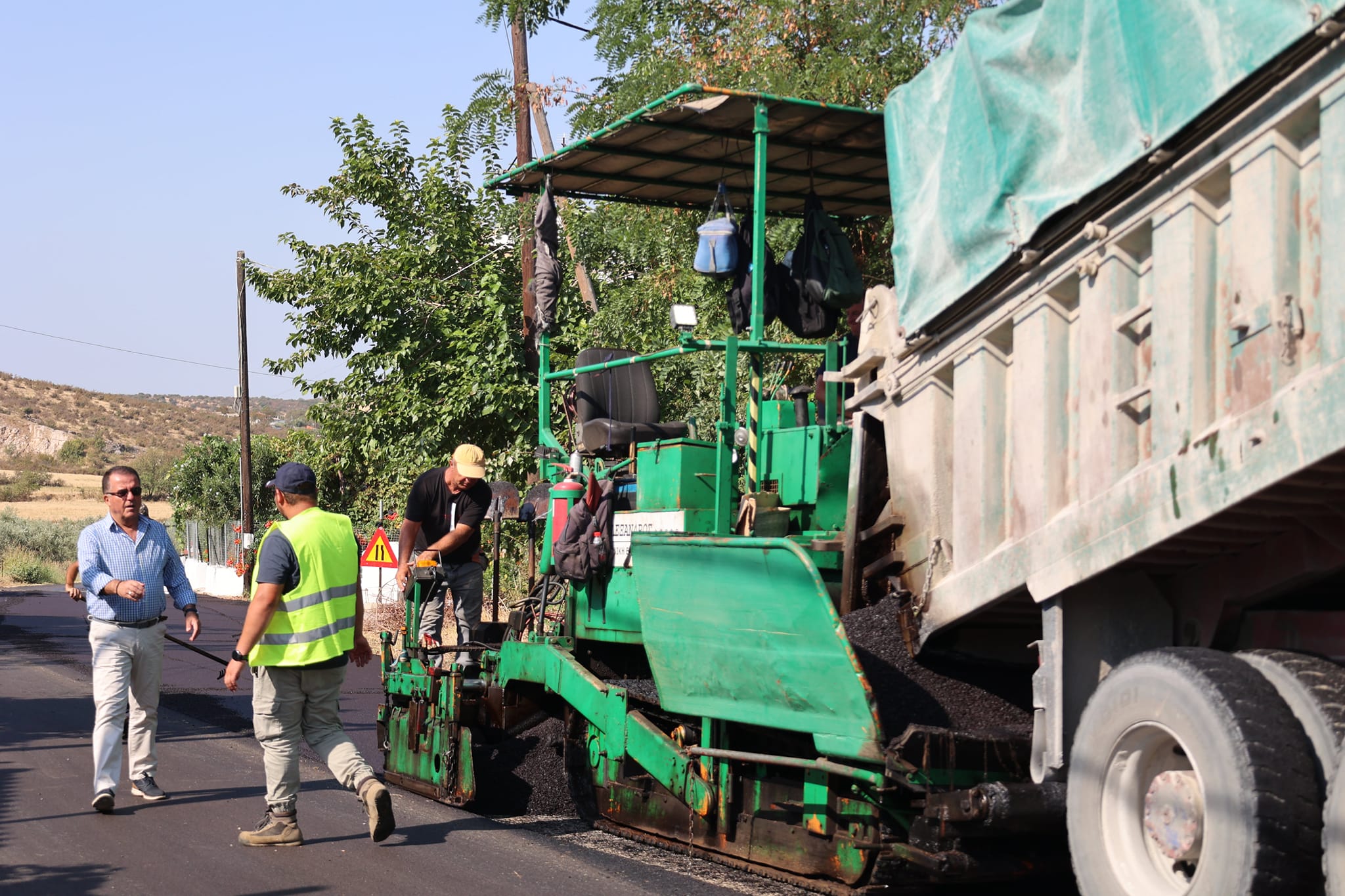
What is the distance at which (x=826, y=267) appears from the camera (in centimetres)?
776

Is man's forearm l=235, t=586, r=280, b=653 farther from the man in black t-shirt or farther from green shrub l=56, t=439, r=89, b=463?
green shrub l=56, t=439, r=89, b=463

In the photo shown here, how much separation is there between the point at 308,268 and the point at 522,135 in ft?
11.7

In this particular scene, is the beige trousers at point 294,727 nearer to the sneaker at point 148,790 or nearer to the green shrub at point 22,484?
the sneaker at point 148,790

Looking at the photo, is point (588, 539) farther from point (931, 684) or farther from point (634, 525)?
point (931, 684)

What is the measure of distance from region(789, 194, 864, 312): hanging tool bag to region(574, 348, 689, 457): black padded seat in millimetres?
1055

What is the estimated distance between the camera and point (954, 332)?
5301 mm

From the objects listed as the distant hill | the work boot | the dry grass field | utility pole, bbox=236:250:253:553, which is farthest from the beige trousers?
the distant hill

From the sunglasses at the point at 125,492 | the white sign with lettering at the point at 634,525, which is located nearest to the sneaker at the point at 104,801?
the sunglasses at the point at 125,492

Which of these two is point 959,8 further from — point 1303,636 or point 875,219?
point 1303,636

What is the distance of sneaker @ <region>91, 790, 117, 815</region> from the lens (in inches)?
286

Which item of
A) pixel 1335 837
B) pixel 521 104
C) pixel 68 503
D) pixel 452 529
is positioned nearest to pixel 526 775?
pixel 452 529

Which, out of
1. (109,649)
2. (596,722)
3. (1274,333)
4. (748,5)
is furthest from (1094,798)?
(748,5)

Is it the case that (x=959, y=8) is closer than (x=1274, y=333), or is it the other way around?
(x=1274, y=333)

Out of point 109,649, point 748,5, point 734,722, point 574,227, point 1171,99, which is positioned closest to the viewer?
point 1171,99
